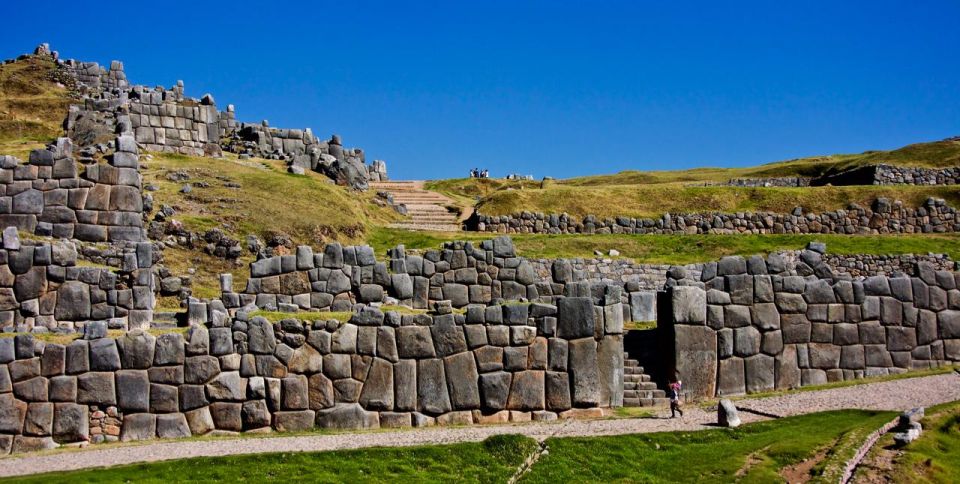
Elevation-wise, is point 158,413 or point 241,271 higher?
point 241,271

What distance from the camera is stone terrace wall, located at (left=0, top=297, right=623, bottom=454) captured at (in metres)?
21.0

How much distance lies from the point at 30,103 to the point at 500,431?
45899 millimetres

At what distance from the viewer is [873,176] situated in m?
59.7

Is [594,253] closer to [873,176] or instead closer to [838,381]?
[838,381]

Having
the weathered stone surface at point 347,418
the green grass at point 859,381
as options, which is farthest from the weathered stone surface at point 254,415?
the green grass at point 859,381

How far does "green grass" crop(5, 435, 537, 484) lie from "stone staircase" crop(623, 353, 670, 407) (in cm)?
469

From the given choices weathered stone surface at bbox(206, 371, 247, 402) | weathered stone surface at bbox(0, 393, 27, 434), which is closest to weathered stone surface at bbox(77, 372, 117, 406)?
weathered stone surface at bbox(0, 393, 27, 434)

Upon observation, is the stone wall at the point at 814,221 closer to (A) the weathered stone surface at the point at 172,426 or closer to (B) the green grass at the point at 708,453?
(B) the green grass at the point at 708,453

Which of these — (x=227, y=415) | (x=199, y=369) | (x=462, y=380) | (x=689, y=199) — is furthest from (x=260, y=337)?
(x=689, y=199)

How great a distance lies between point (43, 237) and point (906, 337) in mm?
21093

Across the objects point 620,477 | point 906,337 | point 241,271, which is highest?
point 241,271

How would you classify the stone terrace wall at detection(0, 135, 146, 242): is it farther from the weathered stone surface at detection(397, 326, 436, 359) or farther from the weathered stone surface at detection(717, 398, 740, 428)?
the weathered stone surface at detection(717, 398, 740, 428)

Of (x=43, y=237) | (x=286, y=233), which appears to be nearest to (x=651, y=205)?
(x=286, y=233)

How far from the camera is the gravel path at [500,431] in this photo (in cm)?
1978
